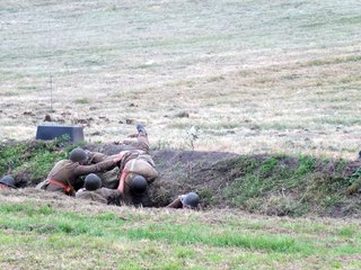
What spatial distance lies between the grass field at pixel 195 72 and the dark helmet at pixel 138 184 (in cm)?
213

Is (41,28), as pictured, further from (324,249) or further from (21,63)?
(324,249)

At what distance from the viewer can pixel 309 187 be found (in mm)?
13344

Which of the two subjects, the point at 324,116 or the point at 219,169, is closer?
the point at 219,169

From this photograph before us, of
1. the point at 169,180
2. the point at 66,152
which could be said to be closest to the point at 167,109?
the point at 66,152

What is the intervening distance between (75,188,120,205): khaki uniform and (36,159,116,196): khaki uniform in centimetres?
37

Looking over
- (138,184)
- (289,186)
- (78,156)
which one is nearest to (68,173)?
(78,156)

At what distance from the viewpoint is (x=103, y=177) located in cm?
1509

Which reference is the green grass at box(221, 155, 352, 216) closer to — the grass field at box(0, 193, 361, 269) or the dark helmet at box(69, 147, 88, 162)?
the grass field at box(0, 193, 361, 269)

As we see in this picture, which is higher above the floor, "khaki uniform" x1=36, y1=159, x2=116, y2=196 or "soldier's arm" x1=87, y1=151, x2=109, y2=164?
"soldier's arm" x1=87, y1=151, x2=109, y2=164

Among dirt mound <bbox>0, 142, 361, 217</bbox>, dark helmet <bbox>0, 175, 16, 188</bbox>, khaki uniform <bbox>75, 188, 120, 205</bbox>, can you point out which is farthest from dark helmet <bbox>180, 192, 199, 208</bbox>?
dark helmet <bbox>0, 175, 16, 188</bbox>

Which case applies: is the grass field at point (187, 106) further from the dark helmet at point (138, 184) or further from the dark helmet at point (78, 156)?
the dark helmet at point (78, 156)

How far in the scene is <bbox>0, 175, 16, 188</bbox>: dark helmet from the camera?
51.1 ft

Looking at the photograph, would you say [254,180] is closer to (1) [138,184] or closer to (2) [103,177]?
(1) [138,184]

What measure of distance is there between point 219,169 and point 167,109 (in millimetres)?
10051
